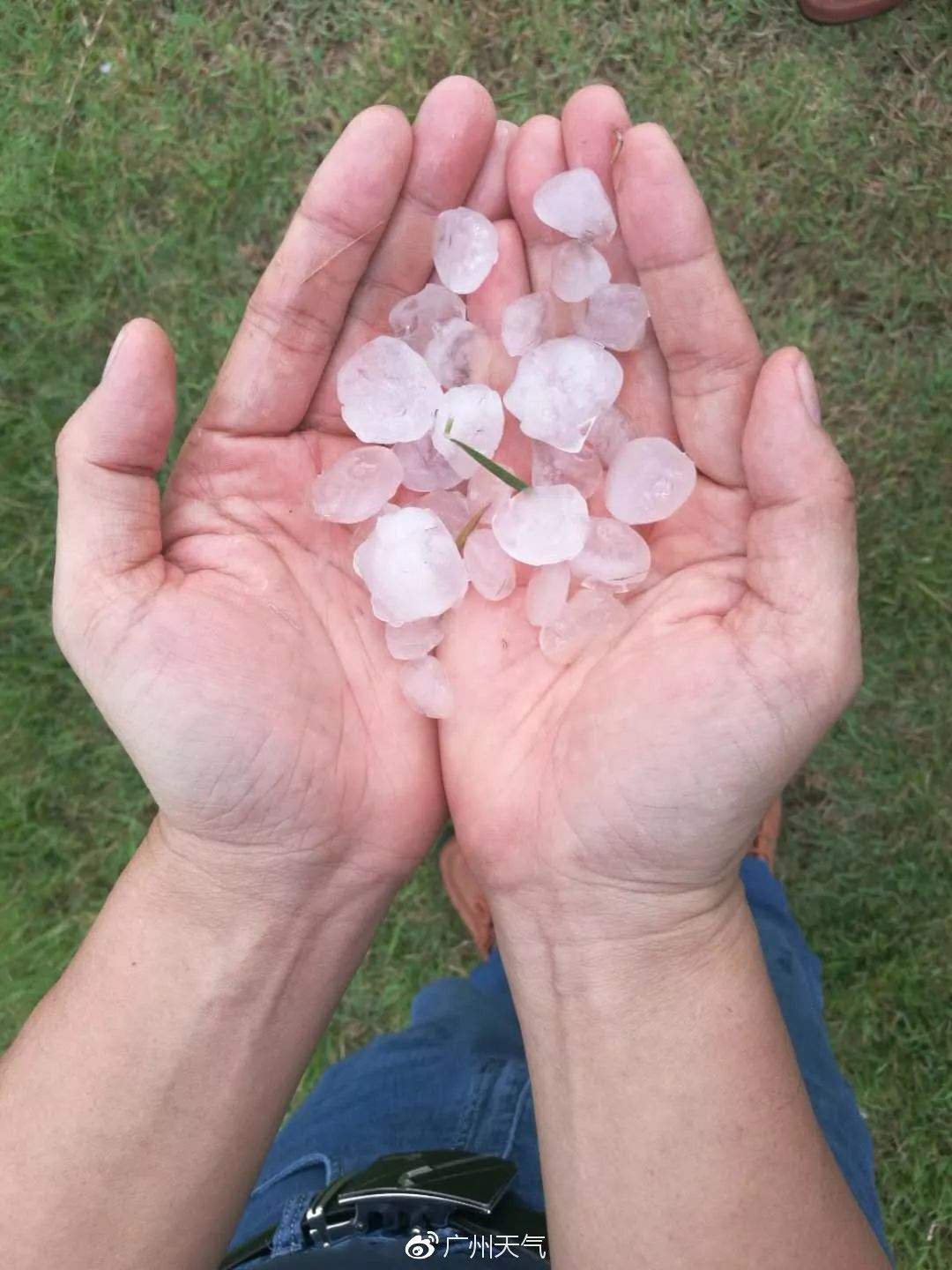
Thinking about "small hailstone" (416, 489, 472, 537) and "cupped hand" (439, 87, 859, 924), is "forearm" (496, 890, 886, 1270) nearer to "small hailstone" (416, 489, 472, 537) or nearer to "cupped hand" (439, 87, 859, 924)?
"cupped hand" (439, 87, 859, 924)

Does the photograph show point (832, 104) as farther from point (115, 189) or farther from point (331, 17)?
point (115, 189)

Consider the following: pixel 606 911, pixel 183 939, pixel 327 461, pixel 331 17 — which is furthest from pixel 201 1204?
pixel 331 17

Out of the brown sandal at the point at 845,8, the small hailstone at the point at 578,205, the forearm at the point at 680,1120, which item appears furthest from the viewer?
the brown sandal at the point at 845,8

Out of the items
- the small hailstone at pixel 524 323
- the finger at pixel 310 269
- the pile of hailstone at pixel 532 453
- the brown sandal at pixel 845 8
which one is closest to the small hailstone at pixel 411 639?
the pile of hailstone at pixel 532 453

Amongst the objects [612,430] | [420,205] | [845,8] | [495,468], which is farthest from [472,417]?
[845,8]

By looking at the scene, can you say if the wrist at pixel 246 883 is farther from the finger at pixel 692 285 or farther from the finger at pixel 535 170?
the finger at pixel 535 170

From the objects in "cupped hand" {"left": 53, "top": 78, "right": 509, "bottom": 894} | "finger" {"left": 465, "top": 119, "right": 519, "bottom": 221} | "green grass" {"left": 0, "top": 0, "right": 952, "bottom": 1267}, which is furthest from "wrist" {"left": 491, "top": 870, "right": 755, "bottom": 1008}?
"finger" {"left": 465, "top": 119, "right": 519, "bottom": 221}
